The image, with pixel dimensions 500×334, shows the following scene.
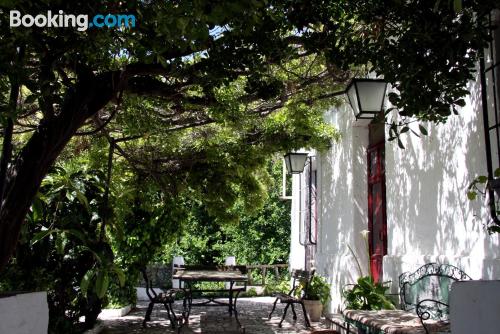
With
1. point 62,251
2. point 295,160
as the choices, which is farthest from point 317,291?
point 62,251

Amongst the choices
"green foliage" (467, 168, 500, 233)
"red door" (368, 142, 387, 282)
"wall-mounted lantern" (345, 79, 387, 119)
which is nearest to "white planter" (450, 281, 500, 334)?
"green foliage" (467, 168, 500, 233)

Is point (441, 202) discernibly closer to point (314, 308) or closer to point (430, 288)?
point (430, 288)

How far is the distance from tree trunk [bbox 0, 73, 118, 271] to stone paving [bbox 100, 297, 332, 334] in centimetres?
406

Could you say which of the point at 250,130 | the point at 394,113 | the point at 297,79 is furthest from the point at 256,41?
the point at 250,130

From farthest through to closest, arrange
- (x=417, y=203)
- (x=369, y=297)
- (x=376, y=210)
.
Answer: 1. (x=376, y=210)
2. (x=369, y=297)
3. (x=417, y=203)

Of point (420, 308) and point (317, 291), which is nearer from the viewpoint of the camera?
point (420, 308)

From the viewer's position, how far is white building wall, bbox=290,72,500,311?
414cm

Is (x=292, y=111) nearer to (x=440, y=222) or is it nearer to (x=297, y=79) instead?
(x=297, y=79)

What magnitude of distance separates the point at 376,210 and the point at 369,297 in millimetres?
2062

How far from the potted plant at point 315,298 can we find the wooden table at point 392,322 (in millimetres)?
2973

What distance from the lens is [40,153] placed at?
10.9 ft

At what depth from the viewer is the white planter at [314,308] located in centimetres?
805

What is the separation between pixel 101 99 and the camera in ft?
11.8

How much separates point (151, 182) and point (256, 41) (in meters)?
5.34
